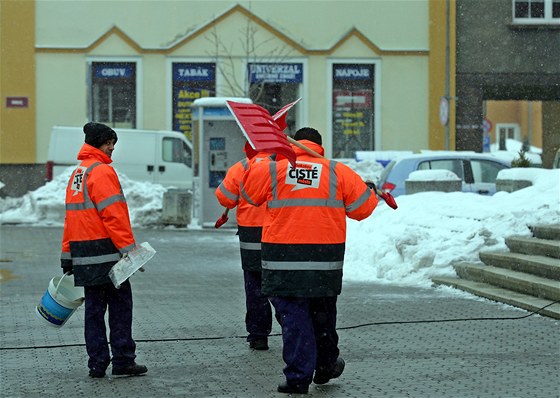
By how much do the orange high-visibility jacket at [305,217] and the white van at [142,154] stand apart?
67.8 ft

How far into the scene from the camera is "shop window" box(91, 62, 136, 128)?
3259 cm

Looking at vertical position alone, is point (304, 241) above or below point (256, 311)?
above

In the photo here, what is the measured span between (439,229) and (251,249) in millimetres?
5954

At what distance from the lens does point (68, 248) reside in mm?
8320

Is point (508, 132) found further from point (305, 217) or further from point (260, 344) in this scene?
point (305, 217)

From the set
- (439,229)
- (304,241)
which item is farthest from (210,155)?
(304,241)

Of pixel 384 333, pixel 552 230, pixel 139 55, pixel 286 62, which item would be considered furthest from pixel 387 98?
pixel 384 333

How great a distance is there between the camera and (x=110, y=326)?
8.23 metres

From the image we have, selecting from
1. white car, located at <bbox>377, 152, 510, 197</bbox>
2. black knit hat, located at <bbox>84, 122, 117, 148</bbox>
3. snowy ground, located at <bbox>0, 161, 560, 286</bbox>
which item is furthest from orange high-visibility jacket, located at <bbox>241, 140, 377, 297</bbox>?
white car, located at <bbox>377, 152, 510, 197</bbox>

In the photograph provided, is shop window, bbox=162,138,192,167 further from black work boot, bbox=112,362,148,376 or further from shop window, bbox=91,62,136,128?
black work boot, bbox=112,362,148,376

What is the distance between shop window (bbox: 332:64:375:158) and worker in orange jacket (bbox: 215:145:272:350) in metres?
23.7

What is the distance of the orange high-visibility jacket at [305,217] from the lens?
24.7ft

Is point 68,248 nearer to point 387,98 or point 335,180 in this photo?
point 335,180

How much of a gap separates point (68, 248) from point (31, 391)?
1.10 metres
